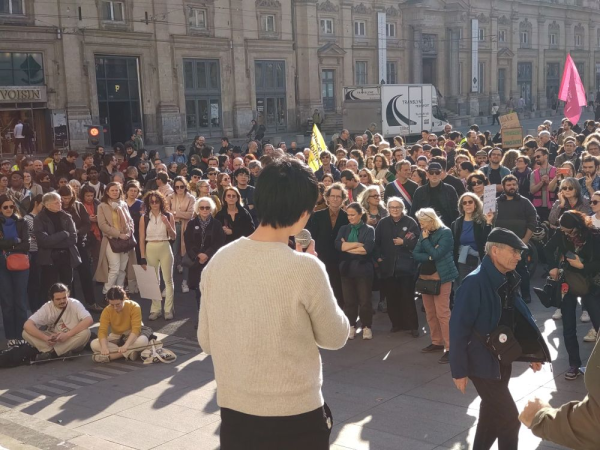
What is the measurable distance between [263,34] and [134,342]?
33923mm

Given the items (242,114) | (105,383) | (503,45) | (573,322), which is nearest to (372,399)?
(573,322)

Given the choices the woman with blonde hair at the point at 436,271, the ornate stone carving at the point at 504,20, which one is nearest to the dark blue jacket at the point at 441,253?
the woman with blonde hair at the point at 436,271

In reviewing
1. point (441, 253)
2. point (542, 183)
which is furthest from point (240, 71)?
point (441, 253)

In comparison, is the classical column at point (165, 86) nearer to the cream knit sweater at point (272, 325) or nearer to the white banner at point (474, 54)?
the white banner at point (474, 54)

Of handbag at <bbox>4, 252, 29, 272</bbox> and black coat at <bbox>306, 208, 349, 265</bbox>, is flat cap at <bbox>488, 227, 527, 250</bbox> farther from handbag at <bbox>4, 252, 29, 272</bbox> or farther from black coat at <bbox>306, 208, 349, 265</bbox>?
handbag at <bbox>4, 252, 29, 272</bbox>

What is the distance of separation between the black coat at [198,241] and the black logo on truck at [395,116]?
21.5m

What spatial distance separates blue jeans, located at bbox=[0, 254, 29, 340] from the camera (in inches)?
407

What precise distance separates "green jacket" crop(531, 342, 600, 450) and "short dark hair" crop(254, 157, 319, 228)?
4.28ft

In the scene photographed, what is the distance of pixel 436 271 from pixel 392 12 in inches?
1736

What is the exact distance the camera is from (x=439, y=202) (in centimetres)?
1115

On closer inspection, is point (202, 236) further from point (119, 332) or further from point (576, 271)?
point (576, 271)

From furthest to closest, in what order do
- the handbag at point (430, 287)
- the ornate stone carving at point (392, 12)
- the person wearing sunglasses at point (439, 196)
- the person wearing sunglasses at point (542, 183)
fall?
the ornate stone carving at point (392, 12) < the person wearing sunglasses at point (542, 183) < the person wearing sunglasses at point (439, 196) < the handbag at point (430, 287)

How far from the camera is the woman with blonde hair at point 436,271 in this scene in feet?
29.8

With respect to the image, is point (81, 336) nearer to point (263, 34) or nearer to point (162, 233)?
point (162, 233)
